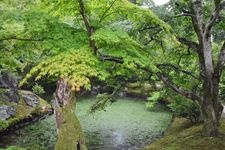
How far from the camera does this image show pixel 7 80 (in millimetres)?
23938

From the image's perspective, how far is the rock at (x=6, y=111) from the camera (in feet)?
66.5

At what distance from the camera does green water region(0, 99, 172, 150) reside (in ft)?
59.9

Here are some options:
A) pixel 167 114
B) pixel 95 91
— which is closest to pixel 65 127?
pixel 167 114

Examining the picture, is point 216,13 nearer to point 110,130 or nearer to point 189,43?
point 189,43

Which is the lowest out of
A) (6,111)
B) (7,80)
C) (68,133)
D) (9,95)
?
(6,111)

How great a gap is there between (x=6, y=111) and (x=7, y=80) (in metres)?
3.63

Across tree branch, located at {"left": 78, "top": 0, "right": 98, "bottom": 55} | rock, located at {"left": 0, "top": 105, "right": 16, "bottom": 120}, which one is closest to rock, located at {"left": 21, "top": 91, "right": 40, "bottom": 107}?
rock, located at {"left": 0, "top": 105, "right": 16, "bottom": 120}

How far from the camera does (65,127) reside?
40.0 ft

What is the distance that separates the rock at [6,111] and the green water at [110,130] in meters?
1.14

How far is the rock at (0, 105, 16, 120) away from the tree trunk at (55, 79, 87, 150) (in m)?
8.95

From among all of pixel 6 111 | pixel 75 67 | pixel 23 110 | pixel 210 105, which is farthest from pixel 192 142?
pixel 23 110

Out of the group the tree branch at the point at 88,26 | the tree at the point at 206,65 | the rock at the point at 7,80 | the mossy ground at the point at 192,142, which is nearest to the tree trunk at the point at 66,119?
the tree branch at the point at 88,26

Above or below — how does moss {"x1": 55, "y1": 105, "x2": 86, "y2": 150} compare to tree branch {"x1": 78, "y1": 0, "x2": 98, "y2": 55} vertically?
below

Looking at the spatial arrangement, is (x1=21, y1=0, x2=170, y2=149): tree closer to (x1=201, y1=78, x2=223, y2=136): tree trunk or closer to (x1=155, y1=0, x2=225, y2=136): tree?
(x1=155, y1=0, x2=225, y2=136): tree
